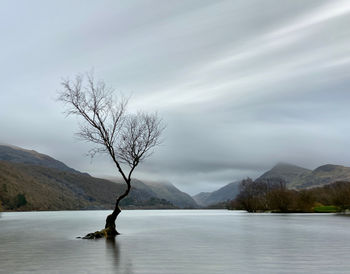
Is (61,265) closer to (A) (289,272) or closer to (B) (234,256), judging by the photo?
(B) (234,256)

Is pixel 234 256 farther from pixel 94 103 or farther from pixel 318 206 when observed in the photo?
pixel 318 206

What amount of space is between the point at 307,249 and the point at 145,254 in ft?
41.8

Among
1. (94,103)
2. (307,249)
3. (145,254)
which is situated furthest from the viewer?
(94,103)

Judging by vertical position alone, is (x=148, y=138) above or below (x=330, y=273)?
above

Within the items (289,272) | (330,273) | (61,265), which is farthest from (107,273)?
(330,273)

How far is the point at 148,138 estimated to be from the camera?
48.3m

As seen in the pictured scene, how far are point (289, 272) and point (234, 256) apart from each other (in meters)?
7.52

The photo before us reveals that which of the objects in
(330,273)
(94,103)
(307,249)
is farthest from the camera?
(94,103)

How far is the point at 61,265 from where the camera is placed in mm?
22750

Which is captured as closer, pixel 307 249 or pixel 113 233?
pixel 307 249

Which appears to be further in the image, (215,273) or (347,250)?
(347,250)

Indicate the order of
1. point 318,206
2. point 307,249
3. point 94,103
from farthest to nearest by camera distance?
point 318,206 → point 94,103 → point 307,249

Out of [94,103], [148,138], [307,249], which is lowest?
[307,249]

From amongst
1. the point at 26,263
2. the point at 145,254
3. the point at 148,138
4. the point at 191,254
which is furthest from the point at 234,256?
the point at 148,138
